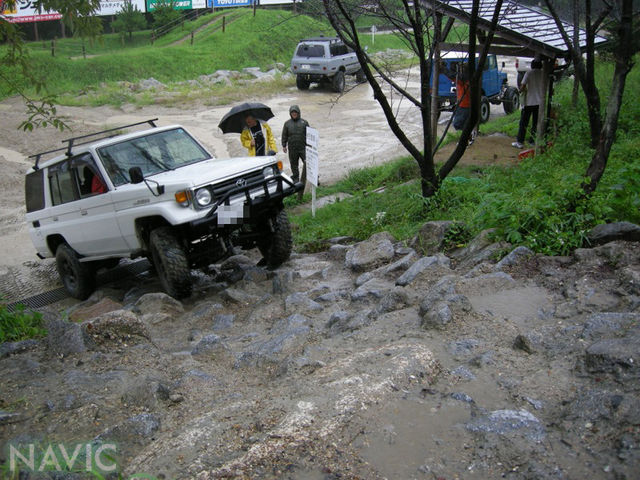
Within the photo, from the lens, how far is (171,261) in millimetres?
7121

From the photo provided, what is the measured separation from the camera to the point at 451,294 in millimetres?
5145

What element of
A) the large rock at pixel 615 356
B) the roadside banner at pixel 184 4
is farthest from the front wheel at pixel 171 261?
the roadside banner at pixel 184 4

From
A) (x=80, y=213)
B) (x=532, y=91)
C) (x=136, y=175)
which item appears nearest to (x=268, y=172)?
(x=136, y=175)

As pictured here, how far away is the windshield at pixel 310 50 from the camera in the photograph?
982 inches

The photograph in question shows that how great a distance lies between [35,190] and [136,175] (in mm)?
2764

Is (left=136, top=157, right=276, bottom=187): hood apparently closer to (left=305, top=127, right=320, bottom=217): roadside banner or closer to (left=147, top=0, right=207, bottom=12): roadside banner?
(left=305, top=127, right=320, bottom=217): roadside banner

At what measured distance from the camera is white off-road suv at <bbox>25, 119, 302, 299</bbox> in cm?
705

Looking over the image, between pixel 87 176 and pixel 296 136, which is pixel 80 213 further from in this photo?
pixel 296 136

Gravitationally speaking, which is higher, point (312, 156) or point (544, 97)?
point (544, 97)

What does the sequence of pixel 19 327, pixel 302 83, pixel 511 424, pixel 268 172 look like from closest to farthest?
pixel 511 424 → pixel 19 327 → pixel 268 172 → pixel 302 83

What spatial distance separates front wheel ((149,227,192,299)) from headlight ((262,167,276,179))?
4.27 ft

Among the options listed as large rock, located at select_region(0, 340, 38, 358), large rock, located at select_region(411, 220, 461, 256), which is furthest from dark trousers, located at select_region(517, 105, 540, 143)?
large rock, located at select_region(0, 340, 38, 358)

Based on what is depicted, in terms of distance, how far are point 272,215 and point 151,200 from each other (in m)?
1.52

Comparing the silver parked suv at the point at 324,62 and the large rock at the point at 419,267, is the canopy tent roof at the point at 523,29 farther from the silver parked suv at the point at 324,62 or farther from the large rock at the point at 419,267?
the silver parked suv at the point at 324,62
